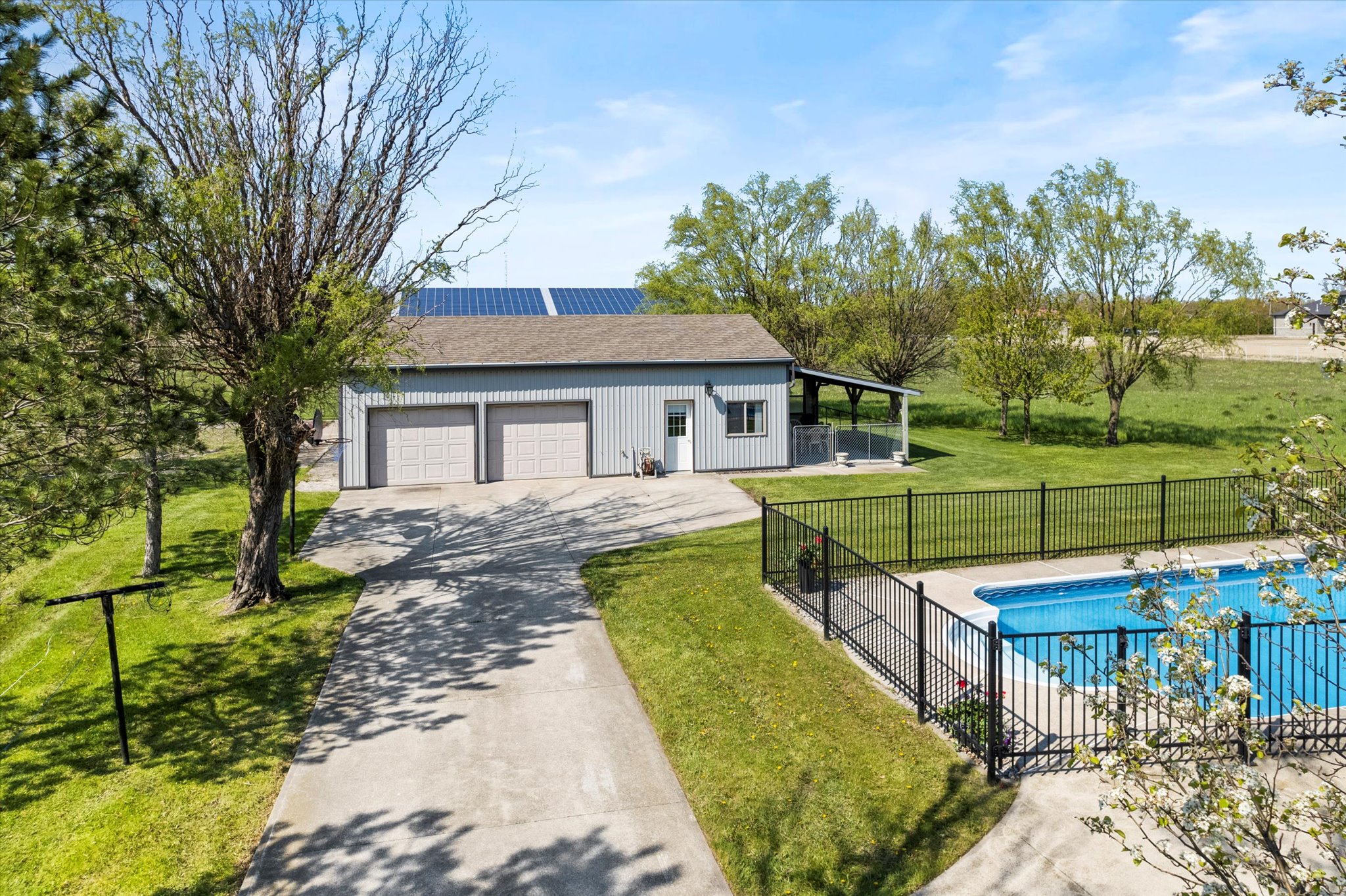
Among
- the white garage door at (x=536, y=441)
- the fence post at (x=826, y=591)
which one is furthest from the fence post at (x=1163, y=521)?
the white garage door at (x=536, y=441)

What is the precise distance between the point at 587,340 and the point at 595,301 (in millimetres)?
8614

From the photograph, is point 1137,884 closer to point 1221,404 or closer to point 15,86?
point 15,86

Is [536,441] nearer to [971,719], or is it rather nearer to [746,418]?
[746,418]

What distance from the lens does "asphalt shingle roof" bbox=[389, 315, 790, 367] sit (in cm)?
2475

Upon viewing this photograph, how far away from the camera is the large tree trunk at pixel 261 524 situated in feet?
43.5

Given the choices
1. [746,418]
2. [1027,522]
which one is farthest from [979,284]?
[1027,522]

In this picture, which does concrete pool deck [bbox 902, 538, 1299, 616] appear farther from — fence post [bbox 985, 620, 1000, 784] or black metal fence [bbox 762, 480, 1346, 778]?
fence post [bbox 985, 620, 1000, 784]

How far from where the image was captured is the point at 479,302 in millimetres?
31922

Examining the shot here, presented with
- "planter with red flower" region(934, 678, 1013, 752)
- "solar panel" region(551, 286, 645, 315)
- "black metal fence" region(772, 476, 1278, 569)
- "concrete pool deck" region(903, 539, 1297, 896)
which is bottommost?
"concrete pool deck" region(903, 539, 1297, 896)

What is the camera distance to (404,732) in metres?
9.20

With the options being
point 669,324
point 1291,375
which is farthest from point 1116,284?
point 1291,375

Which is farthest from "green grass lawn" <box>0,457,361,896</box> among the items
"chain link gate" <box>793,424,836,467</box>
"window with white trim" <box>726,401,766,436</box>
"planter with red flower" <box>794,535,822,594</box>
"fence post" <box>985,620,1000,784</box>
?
"chain link gate" <box>793,424,836,467</box>

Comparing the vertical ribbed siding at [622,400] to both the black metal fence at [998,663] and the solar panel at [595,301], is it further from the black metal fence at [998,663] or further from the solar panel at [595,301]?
the black metal fence at [998,663]

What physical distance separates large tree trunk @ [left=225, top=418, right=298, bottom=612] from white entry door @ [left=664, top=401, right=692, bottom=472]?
44.5ft
